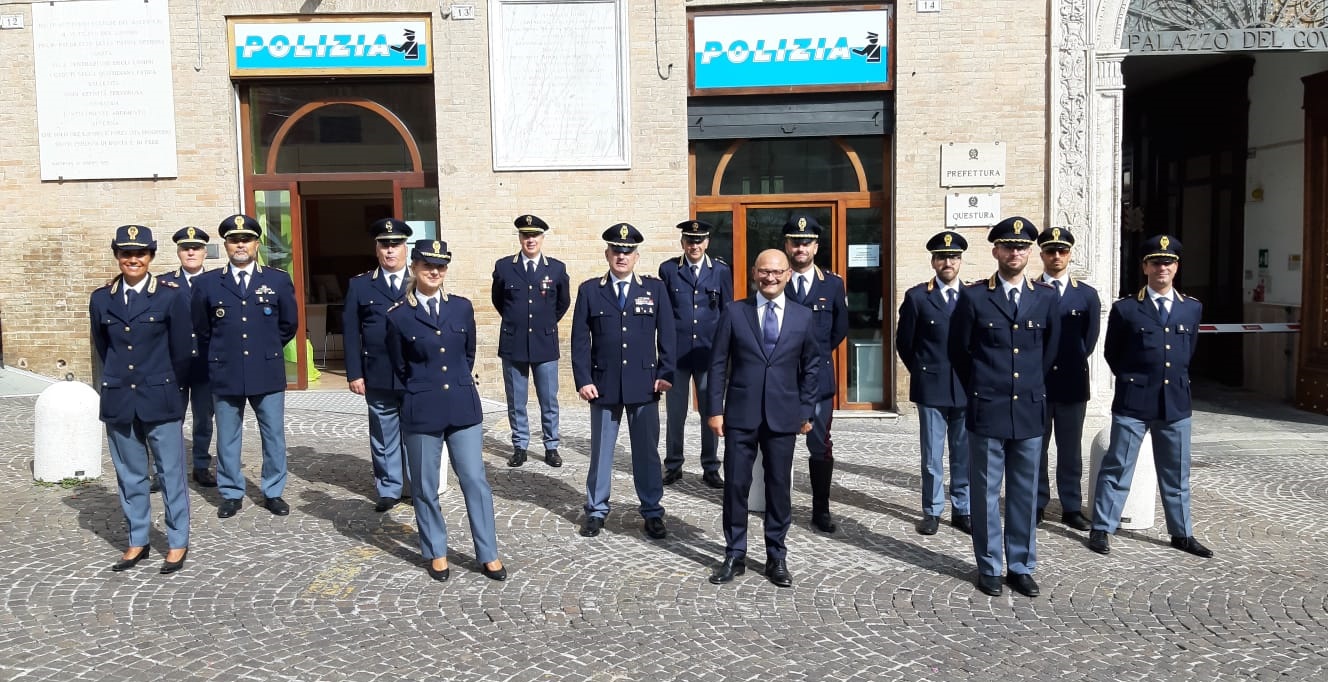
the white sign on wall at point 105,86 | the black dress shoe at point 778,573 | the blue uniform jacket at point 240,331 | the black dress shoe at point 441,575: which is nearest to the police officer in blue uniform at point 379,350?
the blue uniform jacket at point 240,331

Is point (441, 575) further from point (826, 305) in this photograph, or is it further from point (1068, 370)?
point (1068, 370)

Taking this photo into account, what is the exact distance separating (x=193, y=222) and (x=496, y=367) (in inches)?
144

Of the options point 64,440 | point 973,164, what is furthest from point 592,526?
point 973,164

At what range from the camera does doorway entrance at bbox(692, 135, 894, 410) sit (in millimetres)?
12047

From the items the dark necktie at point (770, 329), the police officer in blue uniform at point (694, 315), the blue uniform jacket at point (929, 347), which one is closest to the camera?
the dark necktie at point (770, 329)

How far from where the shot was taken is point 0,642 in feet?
16.7

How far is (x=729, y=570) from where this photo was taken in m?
6.02

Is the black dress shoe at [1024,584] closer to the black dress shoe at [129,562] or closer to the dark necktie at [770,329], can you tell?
the dark necktie at [770,329]

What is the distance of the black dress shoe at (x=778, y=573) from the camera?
5.97m

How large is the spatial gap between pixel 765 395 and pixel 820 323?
5.05 feet

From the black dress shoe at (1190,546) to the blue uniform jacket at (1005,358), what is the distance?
154 cm

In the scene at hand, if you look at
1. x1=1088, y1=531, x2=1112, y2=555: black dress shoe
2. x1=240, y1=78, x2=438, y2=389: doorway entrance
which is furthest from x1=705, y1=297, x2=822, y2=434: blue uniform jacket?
x1=240, y1=78, x2=438, y2=389: doorway entrance

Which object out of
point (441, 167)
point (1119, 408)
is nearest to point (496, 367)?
point (441, 167)

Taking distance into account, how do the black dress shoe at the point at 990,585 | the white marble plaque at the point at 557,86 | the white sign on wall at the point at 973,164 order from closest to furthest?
1. the black dress shoe at the point at 990,585
2. the white sign on wall at the point at 973,164
3. the white marble plaque at the point at 557,86
